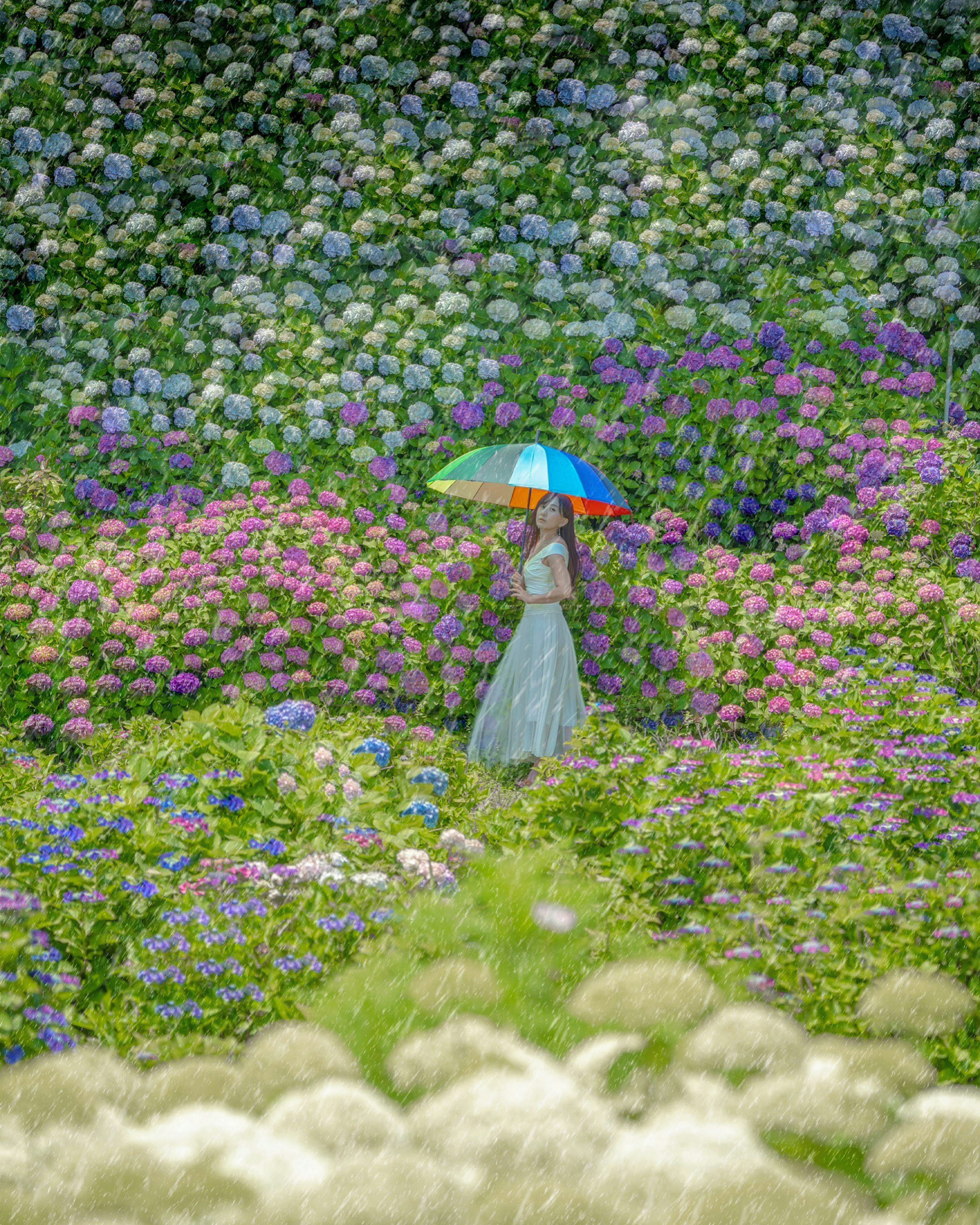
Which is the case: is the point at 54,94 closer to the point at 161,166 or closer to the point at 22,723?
the point at 161,166

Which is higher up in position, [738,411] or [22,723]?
[738,411]

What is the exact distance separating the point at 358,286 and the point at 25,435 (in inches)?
97.6

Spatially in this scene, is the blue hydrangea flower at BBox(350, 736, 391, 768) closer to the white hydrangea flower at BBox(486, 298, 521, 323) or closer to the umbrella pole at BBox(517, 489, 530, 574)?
the umbrella pole at BBox(517, 489, 530, 574)

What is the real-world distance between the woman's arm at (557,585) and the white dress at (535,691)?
22 mm

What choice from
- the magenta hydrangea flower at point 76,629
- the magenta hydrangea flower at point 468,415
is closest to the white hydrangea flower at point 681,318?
the magenta hydrangea flower at point 468,415

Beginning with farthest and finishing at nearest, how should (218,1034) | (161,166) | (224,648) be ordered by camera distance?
(161,166)
(224,648)
(218,1034)

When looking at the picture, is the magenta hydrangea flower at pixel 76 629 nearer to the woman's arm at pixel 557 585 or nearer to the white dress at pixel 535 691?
the white dress at pixel 535 691

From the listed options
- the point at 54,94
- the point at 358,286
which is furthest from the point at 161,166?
the point at 358,286

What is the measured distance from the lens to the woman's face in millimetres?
5168

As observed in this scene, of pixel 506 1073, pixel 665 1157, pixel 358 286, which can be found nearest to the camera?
pixel 665 1157

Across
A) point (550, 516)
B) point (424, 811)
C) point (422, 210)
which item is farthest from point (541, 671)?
point (422, 210)

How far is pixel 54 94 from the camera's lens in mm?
8883

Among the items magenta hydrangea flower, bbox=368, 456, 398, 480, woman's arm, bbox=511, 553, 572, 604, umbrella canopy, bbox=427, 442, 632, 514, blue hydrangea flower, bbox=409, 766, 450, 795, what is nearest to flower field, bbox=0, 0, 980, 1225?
blue hydrangea flower, bbox=409, 766, 450, 795

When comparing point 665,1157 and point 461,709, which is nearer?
point 665,1157
